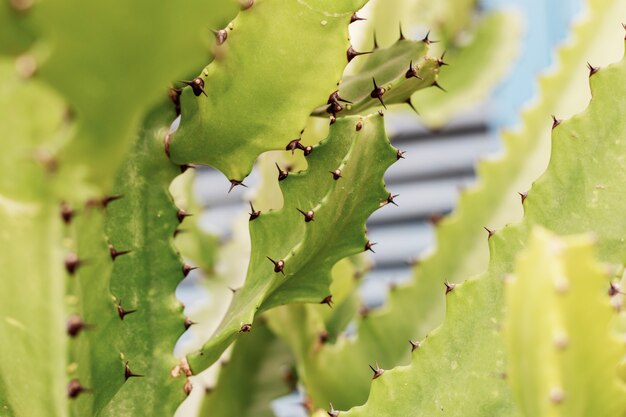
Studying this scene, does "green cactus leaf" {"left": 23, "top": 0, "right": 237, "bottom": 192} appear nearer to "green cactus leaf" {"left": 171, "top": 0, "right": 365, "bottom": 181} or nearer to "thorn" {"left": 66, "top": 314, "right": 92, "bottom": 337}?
"thorn" {"left": 66, "top": 314, "right": 92, "bottom": 337}

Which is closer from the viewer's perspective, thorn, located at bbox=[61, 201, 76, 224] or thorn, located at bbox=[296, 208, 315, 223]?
thorn, located at bbox=[61, 201, 76, 224]

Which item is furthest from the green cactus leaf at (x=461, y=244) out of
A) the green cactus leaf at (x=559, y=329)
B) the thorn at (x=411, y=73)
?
the green cactus leaf at (x=559, y=329)

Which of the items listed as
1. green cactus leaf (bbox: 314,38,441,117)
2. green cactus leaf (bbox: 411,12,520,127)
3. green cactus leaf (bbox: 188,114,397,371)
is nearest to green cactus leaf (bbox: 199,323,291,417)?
green cactus leaf (bbox: 188,114,397,371)

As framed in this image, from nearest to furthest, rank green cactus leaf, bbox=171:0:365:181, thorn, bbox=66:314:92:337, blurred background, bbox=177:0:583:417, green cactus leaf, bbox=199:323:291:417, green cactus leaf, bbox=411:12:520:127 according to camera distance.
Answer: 1. thorn, bbox=66:314:92:337
2. green cactus leaf, bbox=171:0:365:181
3. green cactus leaf, bbox=199:323:291:417
4. blurred background, bbox=177:0:583:417
5. green cactus leaf, bbox=411:12:520:127

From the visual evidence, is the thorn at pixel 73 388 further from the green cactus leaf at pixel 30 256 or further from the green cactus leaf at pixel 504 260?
the green cactus leaf at pixel 504 260

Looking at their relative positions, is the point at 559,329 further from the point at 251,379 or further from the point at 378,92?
the point at 251,379

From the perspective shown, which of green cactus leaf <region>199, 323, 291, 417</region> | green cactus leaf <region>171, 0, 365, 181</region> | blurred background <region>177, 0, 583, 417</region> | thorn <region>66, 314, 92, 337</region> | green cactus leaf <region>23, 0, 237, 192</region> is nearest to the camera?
green cactus leaf <region>23, 0, 237, 192</region>

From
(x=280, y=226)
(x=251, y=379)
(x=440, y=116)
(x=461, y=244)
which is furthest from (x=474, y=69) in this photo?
(x=280, y=226)
